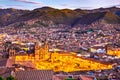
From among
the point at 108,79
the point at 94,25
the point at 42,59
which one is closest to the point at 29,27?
the point at 94,25

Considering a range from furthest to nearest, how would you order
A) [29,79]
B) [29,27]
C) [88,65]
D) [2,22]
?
[2,22] → [29,27] → [88,65] → [29,79]

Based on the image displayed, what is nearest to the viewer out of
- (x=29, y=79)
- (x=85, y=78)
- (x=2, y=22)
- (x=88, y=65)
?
(x=29, y=79)

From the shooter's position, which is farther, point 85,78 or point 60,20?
point 60,20

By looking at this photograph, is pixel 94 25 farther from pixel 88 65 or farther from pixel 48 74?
pixel 48 74

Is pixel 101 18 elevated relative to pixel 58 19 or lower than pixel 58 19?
elevated

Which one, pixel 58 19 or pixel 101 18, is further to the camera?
pixel 58 19

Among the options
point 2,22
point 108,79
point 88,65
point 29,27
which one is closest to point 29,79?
point 108,79

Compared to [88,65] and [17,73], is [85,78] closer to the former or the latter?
[17,73]

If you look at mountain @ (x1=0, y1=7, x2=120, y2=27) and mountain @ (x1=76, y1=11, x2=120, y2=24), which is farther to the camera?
mountain @ (x1=0, y1=7, x2=120, y2=27)

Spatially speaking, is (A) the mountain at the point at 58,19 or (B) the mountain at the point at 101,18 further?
(A) the mountain at the point at 58,19
